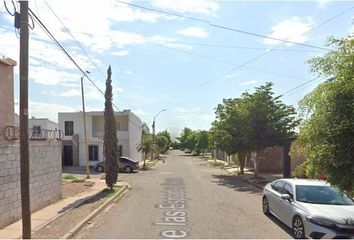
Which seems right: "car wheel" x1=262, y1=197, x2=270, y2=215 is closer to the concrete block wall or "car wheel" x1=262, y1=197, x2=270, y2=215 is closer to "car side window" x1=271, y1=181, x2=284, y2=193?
"car side window" x1=271, y1=181, x2=284, y2=193

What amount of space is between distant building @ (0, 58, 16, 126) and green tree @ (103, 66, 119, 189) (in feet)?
18.5

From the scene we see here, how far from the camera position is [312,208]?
1009cm

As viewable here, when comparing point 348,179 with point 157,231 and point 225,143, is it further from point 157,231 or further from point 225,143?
point 225,143

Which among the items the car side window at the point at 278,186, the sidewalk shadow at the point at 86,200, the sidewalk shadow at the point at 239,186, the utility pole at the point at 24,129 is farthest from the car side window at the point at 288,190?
the sidewalk shadow at the point at 239,186

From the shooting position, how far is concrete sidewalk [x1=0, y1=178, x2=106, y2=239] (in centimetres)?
1044

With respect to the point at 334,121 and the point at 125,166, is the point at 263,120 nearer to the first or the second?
the point at 125,166

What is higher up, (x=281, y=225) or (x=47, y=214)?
(x=47, y=214)

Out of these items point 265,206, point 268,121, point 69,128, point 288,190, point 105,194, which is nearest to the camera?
point 288,190

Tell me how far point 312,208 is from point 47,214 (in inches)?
317

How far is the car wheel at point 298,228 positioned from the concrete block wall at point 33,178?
7.44 metres

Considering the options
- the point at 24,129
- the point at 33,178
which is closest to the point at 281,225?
the point at 24,129

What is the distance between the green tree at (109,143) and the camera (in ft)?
69.0

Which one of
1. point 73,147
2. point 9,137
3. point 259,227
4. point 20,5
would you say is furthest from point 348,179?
point 73,147

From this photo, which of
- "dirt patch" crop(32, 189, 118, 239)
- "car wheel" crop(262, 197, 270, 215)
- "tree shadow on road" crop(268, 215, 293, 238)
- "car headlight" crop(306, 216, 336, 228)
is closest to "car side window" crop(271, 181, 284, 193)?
"car wheel" crop(262, 197, 270, 215)
